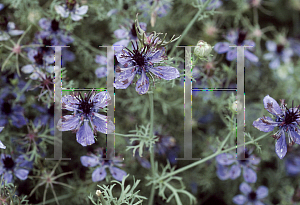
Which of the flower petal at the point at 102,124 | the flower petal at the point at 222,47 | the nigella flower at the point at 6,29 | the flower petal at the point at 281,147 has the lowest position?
the flower petal at the point at 281,147

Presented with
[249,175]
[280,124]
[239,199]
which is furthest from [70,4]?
[239,199]

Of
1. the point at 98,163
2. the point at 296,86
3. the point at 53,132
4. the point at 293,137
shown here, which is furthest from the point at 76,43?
the point at 296,86

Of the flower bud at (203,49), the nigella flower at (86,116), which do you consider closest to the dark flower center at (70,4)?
the nigella flower at (86,116)

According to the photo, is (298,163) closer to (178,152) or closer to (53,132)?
(178,152)

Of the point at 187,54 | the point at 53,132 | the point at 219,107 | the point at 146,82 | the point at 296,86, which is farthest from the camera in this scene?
the point at 296,86

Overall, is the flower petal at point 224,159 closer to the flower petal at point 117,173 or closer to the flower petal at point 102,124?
the flower petal at point 117,173

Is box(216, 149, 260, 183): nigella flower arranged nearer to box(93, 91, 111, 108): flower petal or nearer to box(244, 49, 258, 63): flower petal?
box(244, 49, 258, 63): flower petal

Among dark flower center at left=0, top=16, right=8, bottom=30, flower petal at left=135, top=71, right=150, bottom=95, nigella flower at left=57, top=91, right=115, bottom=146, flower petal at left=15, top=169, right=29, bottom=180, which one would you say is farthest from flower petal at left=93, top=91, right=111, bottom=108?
dark flower center at left=0, top=16, right=8, bottom=30
